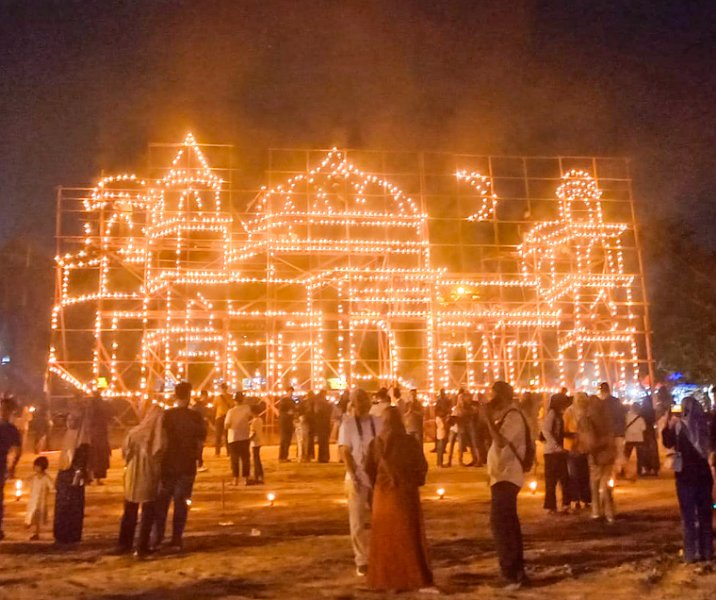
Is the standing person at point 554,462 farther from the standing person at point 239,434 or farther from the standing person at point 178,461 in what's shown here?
the standing person at point 239,434

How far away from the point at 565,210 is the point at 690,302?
22.9ft

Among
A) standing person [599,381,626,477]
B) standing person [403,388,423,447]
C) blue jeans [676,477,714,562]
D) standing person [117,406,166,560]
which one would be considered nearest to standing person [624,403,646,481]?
standing person [599,381,626,477]

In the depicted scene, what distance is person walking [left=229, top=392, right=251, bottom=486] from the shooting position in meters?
12.2

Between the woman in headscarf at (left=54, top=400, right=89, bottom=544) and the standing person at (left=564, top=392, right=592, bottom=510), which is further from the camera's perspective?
the standing person at (left=564, top=392, right=592, bottom=510)

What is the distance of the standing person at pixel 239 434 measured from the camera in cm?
1216

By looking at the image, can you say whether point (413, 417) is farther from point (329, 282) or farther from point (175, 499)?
point (329, 282)

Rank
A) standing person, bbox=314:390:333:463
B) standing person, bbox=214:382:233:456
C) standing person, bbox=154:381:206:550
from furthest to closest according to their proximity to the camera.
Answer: standing person, bbox=314:390:333:463 → standing person, bbox=214:382:233:456 → standing person, bbox=154:381:206:550

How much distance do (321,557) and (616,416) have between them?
5.17m

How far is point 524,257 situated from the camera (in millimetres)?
25547

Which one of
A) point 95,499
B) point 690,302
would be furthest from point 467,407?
point 690,302

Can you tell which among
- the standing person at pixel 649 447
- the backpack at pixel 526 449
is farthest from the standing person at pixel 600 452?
the standing person at pixel 649 447

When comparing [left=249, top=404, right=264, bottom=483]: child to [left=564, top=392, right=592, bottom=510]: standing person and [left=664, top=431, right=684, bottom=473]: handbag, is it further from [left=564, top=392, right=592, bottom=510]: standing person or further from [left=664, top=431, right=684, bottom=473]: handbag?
[left=664, top=431, right=684, bottom=473]: handbag

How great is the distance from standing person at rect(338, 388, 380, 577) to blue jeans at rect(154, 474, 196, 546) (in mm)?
1830

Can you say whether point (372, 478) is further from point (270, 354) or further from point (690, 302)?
point (690, 302)
